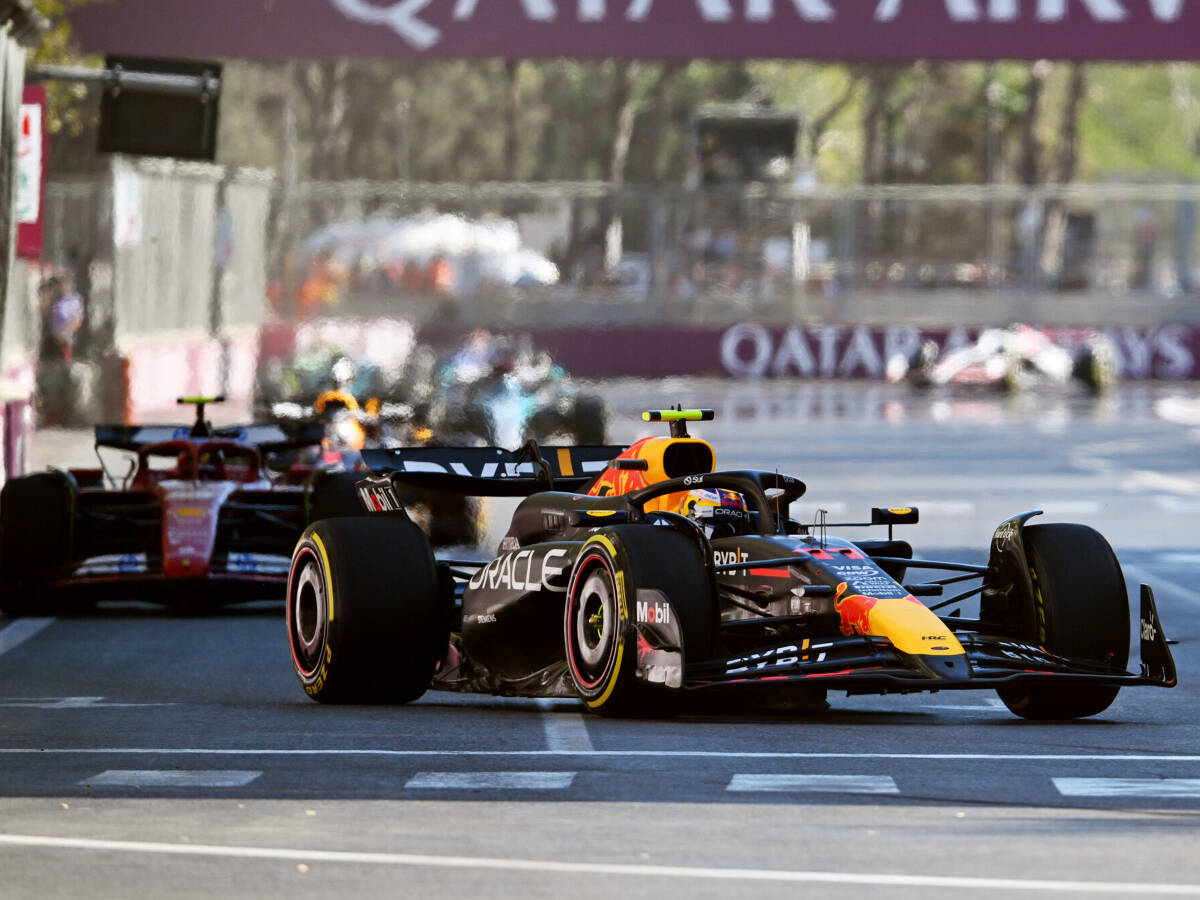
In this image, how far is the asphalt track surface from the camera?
23.5ft

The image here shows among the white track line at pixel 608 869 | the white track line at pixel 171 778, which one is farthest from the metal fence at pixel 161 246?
the white track line at pixel 608 869

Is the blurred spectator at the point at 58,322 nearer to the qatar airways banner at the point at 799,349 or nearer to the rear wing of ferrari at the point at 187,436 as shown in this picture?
the qatar airways banner at the point at 799,349

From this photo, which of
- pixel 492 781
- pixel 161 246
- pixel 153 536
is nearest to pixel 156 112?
pixel 153 536

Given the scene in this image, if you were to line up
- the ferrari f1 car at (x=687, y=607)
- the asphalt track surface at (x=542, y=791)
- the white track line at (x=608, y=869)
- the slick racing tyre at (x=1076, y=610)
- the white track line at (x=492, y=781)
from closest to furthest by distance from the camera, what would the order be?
the white track line at (x=608, y=869), the asphalt track surface at (x=542, y=791), the white track line at (x=492, y=781), the ferrari f1 car at (x=687, y=607), the slick racing tyre at (x=1076, y=610)

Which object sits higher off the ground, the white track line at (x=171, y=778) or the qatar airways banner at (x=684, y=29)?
the qatar airways banner at (x=684, y=29)

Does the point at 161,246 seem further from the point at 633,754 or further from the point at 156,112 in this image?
the point at 633,754

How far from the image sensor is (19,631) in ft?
49.9

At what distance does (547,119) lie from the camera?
9650 centimetres

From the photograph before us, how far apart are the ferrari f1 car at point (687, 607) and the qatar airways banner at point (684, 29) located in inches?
916

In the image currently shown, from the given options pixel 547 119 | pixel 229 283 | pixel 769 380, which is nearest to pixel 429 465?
pixel 229 283

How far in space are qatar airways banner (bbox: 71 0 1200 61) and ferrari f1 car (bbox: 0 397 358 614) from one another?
1878 centimetres

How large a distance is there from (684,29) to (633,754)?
2629cm

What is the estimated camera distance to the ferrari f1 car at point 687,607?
1005 cm

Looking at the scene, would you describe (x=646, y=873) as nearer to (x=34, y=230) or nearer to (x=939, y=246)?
(x=34, y=230)
